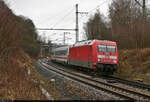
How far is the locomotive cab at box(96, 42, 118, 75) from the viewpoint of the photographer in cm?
1434

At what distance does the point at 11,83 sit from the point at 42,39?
5960cm

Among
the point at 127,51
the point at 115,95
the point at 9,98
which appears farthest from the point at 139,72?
the point at 9,98

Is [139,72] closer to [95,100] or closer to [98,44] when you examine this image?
[98,44]

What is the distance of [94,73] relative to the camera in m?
15.3

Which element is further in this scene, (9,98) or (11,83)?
(11,83)

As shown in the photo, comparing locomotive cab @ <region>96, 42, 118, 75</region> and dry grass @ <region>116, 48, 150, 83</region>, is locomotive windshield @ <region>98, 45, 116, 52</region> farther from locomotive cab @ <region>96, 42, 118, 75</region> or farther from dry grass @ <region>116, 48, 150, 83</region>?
dry grass @ <region>116, 48, 150, 83</region>

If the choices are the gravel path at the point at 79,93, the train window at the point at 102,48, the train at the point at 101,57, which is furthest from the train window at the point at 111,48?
the gravel path at the point at 79,93

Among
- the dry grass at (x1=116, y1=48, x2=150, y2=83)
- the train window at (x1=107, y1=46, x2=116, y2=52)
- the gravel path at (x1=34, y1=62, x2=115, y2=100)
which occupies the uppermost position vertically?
the train window at (x1=107, y1=46, x2=116, y2=52)

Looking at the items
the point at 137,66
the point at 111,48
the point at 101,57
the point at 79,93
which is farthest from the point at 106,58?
the point at 79,93

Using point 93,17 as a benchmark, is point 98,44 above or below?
below

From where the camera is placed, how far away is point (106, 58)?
48.2 ft

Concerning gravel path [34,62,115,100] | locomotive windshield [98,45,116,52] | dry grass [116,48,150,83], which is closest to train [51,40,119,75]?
locomotive windshield [98,45,116,52]

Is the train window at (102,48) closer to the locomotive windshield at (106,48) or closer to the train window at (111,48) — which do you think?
the locomotive windshield at (106,48)

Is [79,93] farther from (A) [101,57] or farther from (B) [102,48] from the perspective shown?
(B) [102,48]
